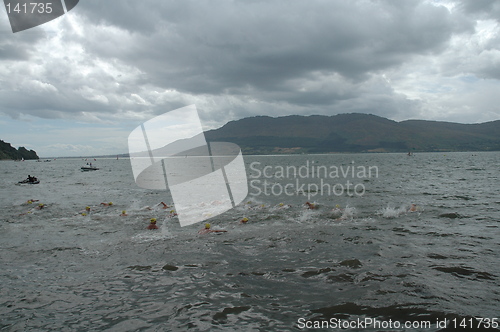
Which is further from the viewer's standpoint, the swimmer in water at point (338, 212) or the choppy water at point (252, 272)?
the swimmer in water at point (338, 212)

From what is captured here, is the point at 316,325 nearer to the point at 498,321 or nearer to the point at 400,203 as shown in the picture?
the point at 498,321

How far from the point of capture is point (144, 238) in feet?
50.9

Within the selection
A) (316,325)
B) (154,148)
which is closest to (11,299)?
(154,148)

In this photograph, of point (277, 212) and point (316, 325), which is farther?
point (277, 212)

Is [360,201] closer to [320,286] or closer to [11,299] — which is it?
[320,286]

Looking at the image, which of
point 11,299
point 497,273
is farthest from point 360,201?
point 11,299

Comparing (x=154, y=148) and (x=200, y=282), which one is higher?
(x=154, y=148)

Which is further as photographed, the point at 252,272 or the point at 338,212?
the point at 338,212

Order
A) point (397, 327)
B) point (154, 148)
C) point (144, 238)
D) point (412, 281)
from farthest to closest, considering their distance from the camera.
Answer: point (144, 238), point (154, 148), point (412, 281), point (397, 327)

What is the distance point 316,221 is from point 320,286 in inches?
A: 384

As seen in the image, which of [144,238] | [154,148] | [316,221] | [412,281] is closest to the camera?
[412,281]

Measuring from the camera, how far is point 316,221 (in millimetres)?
18391

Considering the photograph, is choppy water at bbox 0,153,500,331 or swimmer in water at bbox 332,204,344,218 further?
swimmer in water at bbox 332,204,344,218

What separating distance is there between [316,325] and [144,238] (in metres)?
11.2
